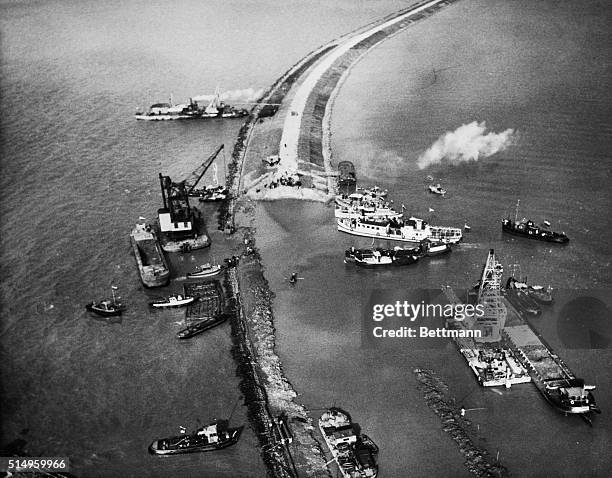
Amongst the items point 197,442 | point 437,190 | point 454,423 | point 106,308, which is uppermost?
point 437,190

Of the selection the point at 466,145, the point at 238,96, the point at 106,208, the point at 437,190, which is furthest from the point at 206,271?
the point at 238,96

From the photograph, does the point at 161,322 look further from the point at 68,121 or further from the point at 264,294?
the point at 68,121

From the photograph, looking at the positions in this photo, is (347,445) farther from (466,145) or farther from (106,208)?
(466,145)

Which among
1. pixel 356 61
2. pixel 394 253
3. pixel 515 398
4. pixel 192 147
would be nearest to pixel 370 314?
pixel 394 253

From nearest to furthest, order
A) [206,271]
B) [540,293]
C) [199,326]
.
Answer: [199,326]
[540,293]
[206,271]

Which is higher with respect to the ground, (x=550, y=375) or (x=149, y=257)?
(x=149, y=257)

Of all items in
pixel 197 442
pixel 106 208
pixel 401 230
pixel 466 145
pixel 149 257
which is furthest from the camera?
pixel 466 145
